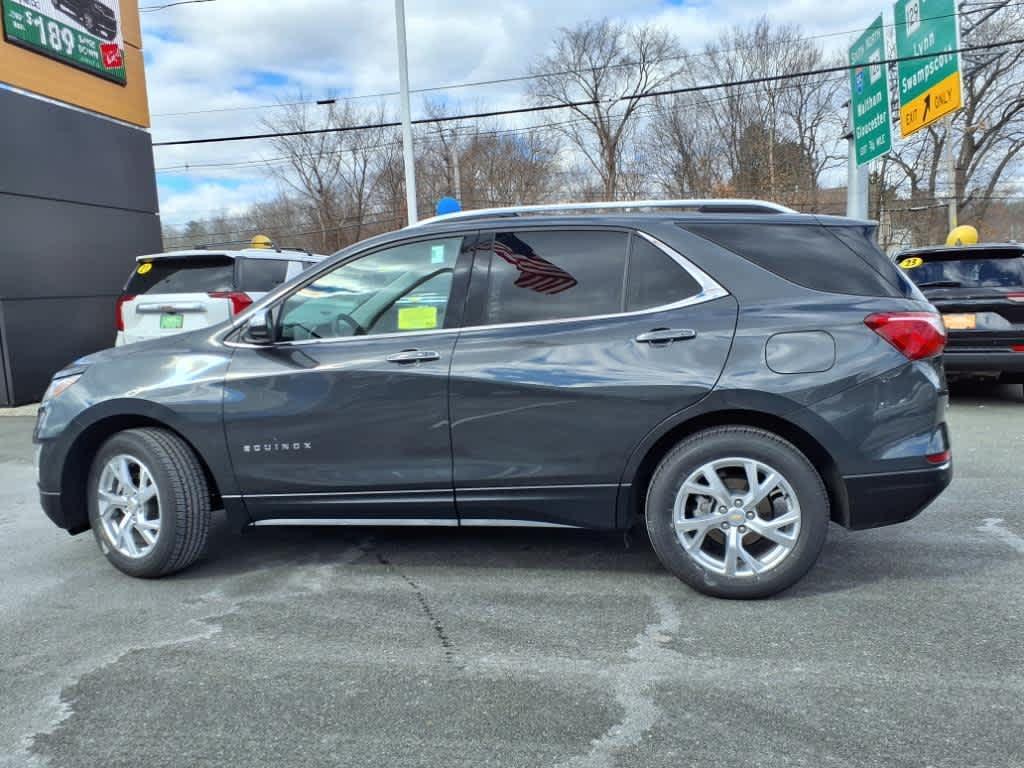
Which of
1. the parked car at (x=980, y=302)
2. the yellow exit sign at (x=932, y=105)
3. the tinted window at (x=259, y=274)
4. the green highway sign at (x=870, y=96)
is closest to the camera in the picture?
the parked car at (x=980, y=302)

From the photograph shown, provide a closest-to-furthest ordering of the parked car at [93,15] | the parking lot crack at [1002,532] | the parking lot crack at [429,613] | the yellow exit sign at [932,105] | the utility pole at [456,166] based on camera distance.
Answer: the parking lot crack at [429,613] < the parking lot crack at [1002,532] < the parked car at [93,15] < the yellow exit sign at [932,105] < the utility pole at [456,166]

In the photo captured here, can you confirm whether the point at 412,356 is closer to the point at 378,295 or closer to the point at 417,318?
the point at 417,318

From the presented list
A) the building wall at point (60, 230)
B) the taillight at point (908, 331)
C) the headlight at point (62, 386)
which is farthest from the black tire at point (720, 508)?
the building wall at point (60, 230)

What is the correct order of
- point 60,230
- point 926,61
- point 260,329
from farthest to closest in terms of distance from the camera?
point 926,61, point 60,230, point 260,329

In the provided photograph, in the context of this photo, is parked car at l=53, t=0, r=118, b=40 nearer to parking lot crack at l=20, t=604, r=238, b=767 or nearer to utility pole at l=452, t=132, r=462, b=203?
parking lot crack at l=20, t=604, r=238, b=767

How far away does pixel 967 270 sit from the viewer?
8.03 meters

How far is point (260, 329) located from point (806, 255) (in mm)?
2635

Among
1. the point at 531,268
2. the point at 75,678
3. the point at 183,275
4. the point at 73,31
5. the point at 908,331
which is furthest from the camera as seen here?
the point at 73,31

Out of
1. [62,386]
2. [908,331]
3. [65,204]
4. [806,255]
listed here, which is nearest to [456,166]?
[65,204]

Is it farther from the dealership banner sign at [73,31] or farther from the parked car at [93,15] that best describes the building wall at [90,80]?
the parked car at [93,15]

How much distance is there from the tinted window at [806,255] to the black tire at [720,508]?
0.75 m

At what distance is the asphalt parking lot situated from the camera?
2.43 metres

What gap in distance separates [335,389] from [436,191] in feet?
120

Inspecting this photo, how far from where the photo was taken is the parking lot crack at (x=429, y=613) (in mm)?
3073
